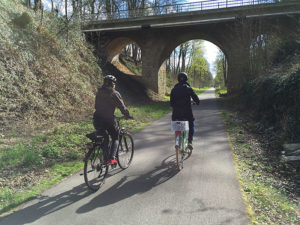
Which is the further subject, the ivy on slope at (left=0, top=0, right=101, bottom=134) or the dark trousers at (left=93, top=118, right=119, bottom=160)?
the ivy on slope at (left=0, top=0, right=101, bottom=134)

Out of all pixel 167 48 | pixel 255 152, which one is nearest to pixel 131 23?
pixel 167 48

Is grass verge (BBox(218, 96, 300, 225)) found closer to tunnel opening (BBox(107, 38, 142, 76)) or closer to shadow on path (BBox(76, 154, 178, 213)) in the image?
shadow on path (BBox(76, 154, 178, 213))

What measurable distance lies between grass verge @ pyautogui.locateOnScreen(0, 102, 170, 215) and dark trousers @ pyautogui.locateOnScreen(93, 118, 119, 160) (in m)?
1.15

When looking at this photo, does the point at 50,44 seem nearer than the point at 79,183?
No

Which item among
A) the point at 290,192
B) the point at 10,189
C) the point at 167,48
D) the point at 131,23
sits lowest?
the point at 290,192

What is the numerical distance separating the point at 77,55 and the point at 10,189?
40.6 feet

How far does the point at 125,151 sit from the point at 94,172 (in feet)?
3.16

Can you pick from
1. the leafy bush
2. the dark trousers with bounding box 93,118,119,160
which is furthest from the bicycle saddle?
the leafy bush

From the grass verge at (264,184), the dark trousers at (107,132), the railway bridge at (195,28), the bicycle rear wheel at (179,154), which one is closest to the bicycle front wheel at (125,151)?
the dark trousers at (107,132)

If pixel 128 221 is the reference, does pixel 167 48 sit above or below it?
above

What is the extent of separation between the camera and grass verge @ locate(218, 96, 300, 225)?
2.93 metres

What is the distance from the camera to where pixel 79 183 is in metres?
3.97

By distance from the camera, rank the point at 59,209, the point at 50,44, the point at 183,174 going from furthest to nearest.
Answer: the point at 50,44, the point at 183,174, the point at 59,209

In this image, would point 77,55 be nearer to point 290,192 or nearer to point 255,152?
point 255,152
